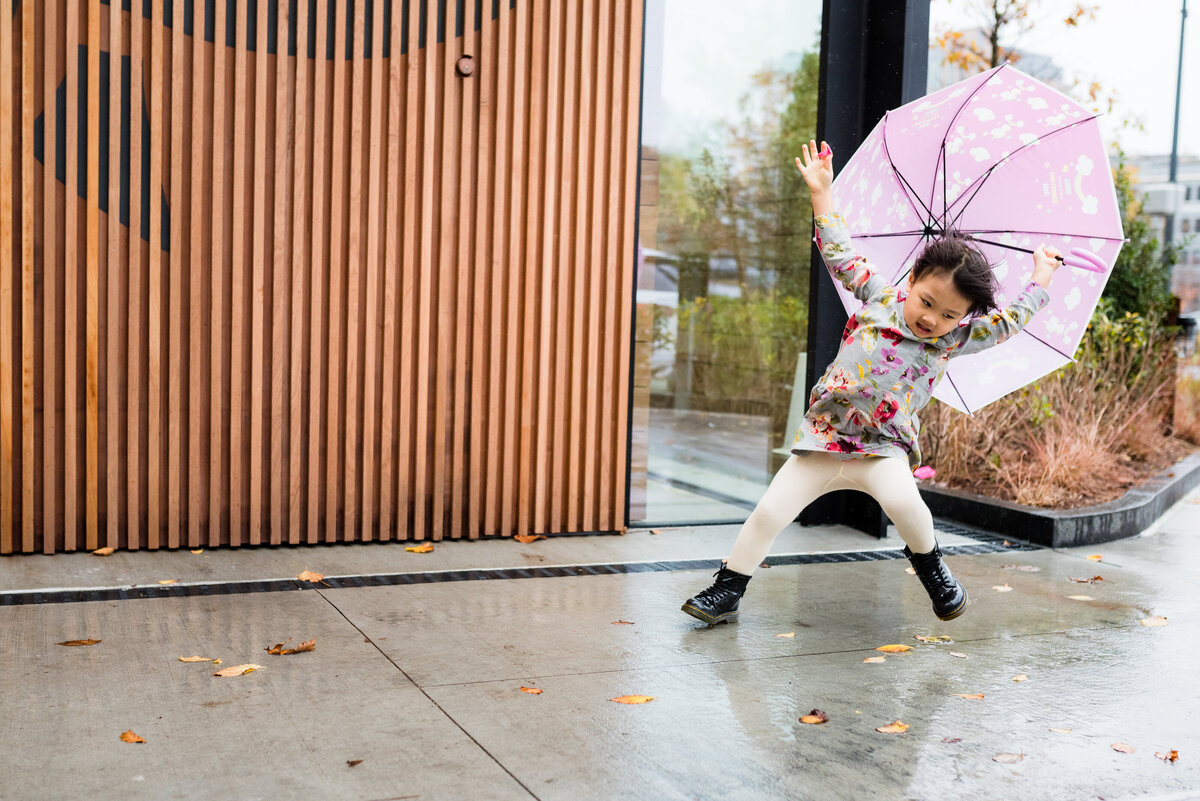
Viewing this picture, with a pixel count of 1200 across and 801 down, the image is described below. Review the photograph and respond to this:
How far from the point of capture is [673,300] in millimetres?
6090

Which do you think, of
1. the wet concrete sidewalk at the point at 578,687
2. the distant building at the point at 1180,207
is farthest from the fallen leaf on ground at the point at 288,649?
the distant building at the point at 1180,207

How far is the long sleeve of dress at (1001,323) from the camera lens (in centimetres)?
396

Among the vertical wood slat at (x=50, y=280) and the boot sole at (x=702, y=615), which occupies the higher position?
the vertical wood slat at (x=50, y=280)

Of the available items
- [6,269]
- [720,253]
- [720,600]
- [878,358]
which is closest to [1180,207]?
[720,253]

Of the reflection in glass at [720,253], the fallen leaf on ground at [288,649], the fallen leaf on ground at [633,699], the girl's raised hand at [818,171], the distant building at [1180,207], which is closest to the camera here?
the fallen leaf on ground at [633,699]

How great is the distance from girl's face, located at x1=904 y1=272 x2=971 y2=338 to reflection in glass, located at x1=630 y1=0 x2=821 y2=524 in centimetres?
221

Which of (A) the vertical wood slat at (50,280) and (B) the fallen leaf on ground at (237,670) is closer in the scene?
(B) the fallen leaf on ground at (237,670)

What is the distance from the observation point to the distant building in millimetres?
11336

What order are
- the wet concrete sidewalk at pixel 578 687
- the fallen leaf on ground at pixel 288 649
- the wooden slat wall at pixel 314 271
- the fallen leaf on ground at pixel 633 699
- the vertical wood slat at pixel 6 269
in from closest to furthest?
the wet concrete sidewalk at pixel 578 687, the fallen leaf on ground at pixel 633 699, the fallen leaf on ground at pixel 288 649, the vertical wood slat at pixel 6 269, the wooden slat wall at pixel 314 271

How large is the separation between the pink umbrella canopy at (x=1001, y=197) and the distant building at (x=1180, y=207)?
7.89 metres

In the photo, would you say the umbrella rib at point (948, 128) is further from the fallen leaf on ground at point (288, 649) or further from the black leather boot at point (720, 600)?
the fallen leaf on ground at point (288, 649)

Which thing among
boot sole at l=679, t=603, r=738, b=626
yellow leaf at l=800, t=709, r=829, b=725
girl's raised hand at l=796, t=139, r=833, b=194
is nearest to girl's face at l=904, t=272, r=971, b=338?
girl's raised hand at l=796, t=139, r=833, b=194

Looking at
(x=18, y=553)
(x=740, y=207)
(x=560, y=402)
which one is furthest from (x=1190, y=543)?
(x=18, y=553)

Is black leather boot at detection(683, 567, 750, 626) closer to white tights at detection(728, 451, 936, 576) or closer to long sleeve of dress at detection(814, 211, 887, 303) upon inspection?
white tights at detection(728, 451, 936, 576)
